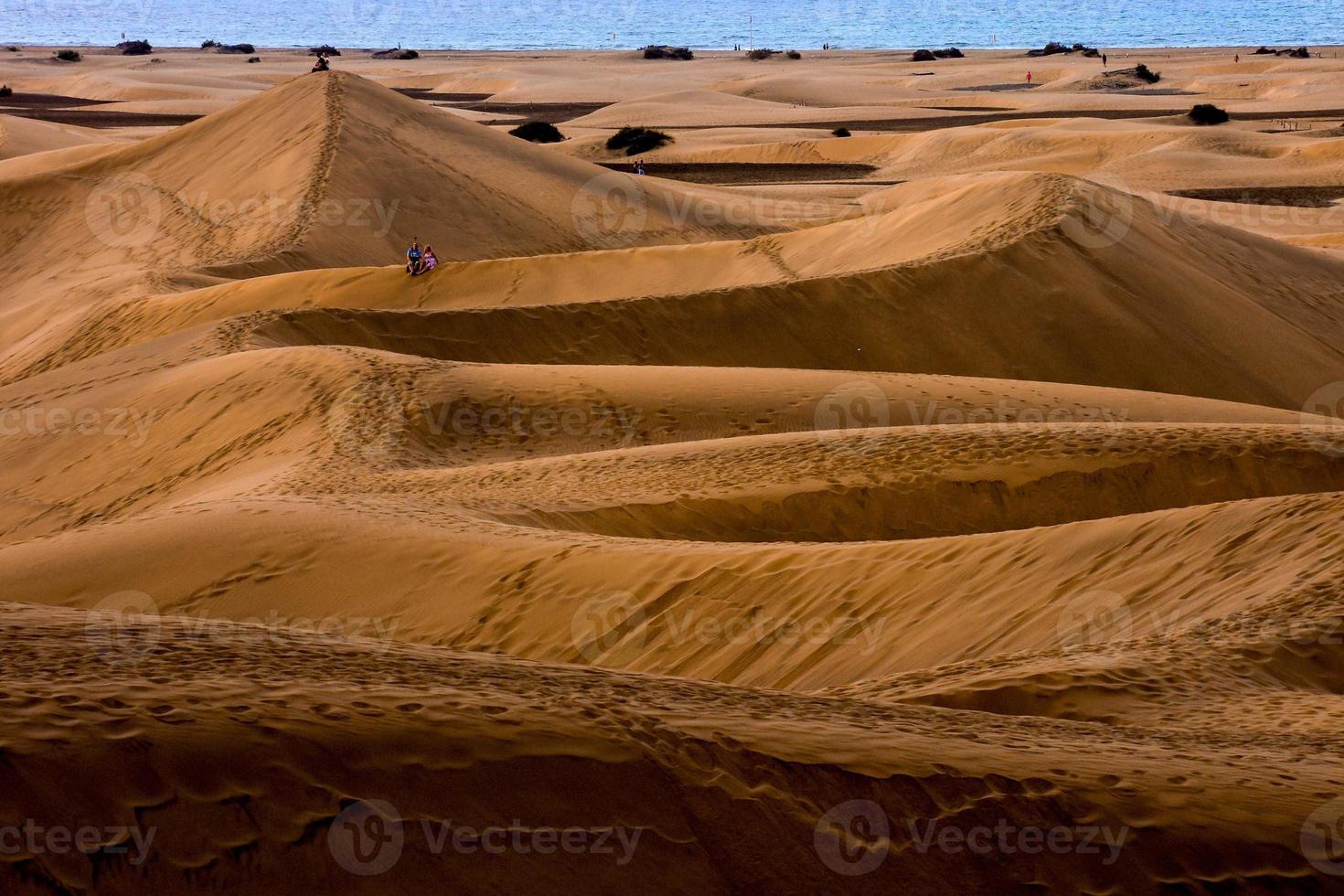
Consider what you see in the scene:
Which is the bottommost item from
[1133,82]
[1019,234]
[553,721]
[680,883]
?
[680,883]

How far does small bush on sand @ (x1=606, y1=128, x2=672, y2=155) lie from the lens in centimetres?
4119

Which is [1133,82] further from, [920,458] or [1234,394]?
[920,458]

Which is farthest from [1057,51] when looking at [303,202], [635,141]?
[303,202]

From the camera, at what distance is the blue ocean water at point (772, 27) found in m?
121

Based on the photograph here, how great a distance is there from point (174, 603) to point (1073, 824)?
607cm

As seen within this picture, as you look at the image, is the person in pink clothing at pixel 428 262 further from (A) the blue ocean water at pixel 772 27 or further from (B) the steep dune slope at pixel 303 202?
(A) the blue ocean water at pixel 772 27

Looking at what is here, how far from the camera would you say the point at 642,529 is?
405 inches

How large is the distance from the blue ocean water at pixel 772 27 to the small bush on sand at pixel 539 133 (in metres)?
76.8

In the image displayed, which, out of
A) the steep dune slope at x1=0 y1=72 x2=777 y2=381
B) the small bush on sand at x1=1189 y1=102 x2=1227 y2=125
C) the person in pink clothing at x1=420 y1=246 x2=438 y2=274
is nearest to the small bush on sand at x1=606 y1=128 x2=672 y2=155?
the steep dune slope at x1=0 y1=72 x2=777 y2=381

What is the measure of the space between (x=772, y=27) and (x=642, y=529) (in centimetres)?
15459

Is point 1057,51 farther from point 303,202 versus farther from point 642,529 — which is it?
point 642,529

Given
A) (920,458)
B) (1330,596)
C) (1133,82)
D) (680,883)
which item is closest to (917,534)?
(920,458)

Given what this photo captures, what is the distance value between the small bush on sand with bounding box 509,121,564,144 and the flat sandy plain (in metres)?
12.0

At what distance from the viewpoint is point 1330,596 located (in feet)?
24.2
